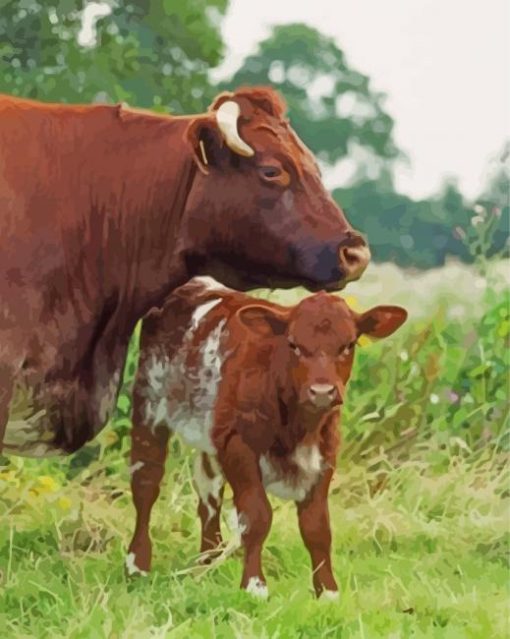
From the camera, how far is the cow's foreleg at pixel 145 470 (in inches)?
88.0

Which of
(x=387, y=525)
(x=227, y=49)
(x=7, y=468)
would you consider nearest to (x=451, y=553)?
(x=387, y=525)

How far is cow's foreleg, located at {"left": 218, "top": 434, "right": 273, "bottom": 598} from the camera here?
2.04m

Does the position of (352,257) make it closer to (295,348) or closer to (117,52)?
(295,348)

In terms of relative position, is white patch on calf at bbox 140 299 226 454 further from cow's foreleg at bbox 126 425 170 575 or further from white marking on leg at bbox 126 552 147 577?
white marking on leg at bbox 126 552 147 577

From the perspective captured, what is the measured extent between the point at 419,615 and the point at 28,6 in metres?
1.48

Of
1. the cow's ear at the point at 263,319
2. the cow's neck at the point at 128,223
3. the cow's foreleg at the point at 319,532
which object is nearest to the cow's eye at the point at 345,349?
the cow's ear at the point at 263,319

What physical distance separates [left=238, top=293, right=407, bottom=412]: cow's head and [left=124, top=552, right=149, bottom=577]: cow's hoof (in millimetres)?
489

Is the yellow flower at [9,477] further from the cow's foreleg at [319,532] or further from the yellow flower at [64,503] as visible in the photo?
the cow's foreleg at [319,532]

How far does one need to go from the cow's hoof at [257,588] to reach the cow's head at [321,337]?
334mm

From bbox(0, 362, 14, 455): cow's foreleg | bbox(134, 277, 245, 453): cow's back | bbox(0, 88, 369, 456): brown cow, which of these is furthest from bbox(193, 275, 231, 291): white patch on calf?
bbox(0, 362, 14, 455): cow's foreleg

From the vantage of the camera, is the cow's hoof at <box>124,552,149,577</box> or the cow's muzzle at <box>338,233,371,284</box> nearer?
the cow's muzzle at <box>338,233,371,284</box>

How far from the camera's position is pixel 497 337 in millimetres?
3035

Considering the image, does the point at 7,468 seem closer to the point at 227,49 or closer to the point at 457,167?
the point at 227,49

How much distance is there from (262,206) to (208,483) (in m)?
0.61
